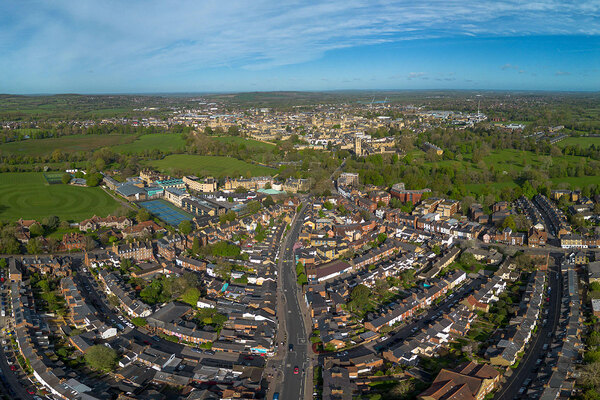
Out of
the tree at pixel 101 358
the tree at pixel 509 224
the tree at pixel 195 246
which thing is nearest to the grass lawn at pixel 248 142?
the tree at pixel 195 246

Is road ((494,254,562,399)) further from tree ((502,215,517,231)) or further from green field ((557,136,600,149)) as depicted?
green field ((557,136,600,149))

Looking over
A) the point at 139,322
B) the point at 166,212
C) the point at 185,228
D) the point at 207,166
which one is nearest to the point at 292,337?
the point at 139,322

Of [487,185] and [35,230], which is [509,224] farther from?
[35,230]

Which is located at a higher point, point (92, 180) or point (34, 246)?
point (92, 180)

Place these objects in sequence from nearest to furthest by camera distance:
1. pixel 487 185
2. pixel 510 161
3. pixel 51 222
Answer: pixel 51 222
pixel 487 185
pixel 510 161

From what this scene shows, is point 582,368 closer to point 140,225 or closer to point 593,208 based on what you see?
point 593,208

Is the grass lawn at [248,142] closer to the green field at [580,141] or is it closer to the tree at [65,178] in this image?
the tree at [65,178]

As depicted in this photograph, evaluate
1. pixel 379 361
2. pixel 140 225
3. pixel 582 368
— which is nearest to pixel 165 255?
pixel 140 225
